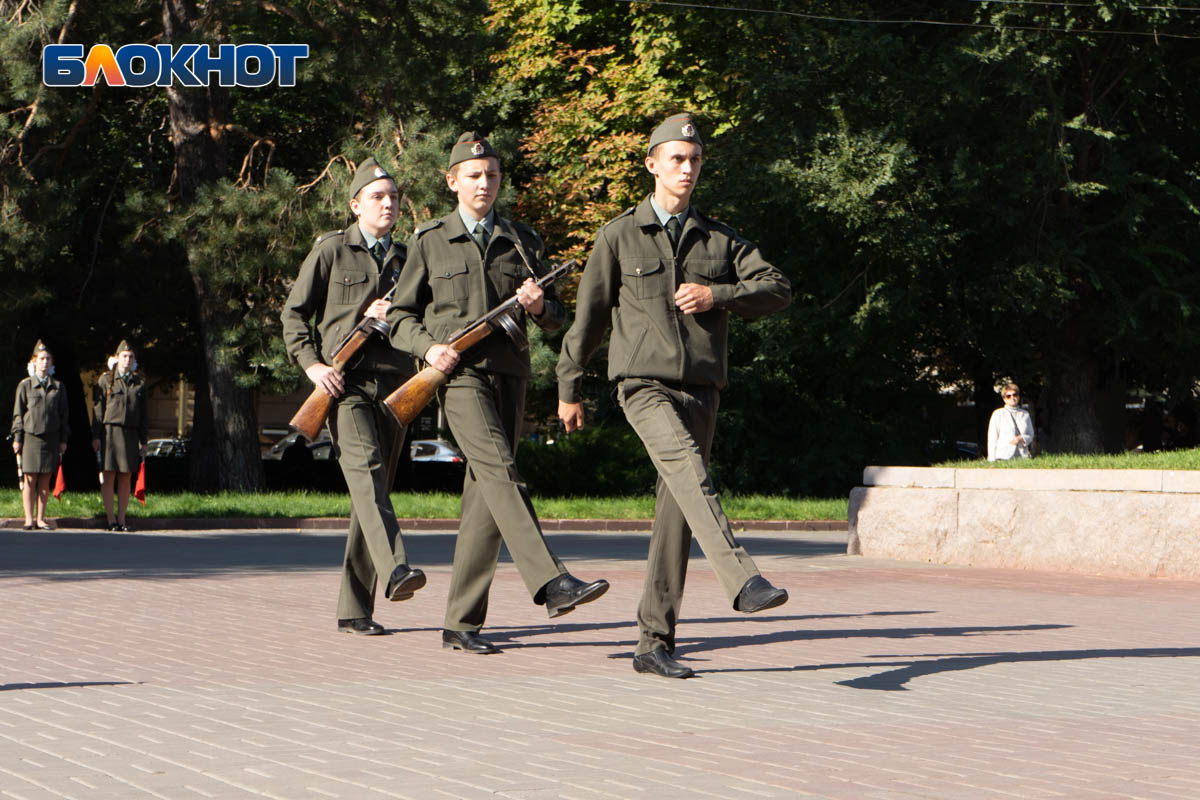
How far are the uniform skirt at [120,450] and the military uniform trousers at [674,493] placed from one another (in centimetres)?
→ 1192

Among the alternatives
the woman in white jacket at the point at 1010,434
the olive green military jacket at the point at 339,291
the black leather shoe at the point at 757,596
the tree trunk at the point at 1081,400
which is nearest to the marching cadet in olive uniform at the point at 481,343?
the olive green military jacket at the point at 339,291

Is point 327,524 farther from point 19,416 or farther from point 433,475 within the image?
point 433,475

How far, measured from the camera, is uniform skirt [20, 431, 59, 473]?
59.0ft

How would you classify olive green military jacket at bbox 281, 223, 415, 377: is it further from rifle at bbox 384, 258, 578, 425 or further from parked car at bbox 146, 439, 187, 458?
parked car at bbox 146, 439, 187, 458

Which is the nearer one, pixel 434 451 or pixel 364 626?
pixel 364 626

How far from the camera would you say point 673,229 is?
7.32m

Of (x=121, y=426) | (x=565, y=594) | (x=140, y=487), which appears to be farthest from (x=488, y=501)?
(x=140, y=487)

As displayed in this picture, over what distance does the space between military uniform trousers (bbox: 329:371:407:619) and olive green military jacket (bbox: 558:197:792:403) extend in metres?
1.27

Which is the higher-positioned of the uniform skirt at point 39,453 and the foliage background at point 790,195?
the foliage background at point 790,195

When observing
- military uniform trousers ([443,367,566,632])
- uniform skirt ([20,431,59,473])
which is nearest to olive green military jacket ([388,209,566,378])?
military uniform trousers ([443,367,566,632])

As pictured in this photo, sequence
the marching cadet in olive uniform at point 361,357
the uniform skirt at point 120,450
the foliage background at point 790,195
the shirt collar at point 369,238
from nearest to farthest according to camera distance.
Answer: the marching cadet in olive uniform at point 361,357, the shirt collar at point 369,238, the uniform skirt at point 120,450, the foliage background at point 790,195

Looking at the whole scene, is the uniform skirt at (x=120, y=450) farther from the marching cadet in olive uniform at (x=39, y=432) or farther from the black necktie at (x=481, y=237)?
the black necktie at (x=481, y=237)

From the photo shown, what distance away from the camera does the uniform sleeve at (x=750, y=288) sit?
7121mm

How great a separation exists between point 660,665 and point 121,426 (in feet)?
40.4
